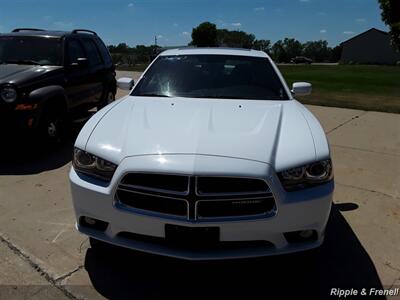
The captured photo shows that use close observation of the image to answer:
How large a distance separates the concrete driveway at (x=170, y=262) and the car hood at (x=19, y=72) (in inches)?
63.8

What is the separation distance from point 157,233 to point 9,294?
3.68 feet

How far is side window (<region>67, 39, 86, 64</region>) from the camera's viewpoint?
7.16m

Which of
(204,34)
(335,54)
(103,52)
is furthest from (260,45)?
(335,54)

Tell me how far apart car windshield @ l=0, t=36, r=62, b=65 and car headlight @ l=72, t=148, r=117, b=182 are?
420 centimetres

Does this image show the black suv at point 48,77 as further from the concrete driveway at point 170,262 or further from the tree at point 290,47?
the tree at point 290,47

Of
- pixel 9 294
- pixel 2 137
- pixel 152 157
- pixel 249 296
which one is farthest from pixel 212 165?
pixel 2 137

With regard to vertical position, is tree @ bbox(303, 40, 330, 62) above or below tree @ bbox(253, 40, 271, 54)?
below

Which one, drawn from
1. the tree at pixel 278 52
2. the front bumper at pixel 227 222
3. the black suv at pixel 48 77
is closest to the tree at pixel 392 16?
the black suv at pixel 48 77

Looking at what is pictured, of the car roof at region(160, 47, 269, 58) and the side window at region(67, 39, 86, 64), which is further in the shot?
the side window at region(67, 39, 86, 64)

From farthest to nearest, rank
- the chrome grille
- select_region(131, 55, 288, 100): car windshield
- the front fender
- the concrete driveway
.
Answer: the front fender
select_region(131, 55, 288, 100): car windshield
the concrete driveway
the chrome grille

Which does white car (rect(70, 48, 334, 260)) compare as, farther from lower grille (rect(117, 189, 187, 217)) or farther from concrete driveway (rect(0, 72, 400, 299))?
concrete driveway (rect(0, 72, 400, 299))

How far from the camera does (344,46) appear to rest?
8731cm

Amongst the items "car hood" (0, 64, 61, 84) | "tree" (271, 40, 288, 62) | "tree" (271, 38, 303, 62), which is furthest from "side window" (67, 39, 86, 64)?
"tree" (271, 38, 303, 62)

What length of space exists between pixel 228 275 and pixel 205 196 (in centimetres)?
83
